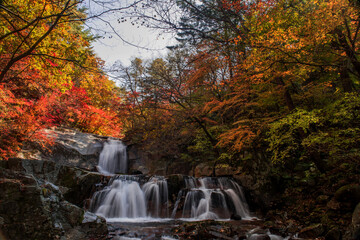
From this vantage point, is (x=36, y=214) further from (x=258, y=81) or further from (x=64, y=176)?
(x=258, y=81)

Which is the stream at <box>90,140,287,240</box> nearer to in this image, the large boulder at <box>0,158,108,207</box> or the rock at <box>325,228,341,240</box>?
the large boulder at <box>0,158,108,207</box>

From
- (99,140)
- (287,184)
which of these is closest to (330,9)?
(287,184)

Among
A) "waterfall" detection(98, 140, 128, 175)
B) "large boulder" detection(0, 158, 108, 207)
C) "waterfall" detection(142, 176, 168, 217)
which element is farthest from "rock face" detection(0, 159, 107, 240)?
"waterfall" detection(98, 140, 128, 175)

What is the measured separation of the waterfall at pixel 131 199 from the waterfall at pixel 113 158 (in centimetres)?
508

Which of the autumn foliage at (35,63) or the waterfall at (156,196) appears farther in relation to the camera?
the waterfall at (156,196)

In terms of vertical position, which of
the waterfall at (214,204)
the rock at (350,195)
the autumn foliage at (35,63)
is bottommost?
the waterfall at (214,204)

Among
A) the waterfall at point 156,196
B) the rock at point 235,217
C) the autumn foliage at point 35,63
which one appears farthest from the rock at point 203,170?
the autumn foliage at point 35,63

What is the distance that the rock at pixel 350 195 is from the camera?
5.27m

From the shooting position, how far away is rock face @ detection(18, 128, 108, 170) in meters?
10.7

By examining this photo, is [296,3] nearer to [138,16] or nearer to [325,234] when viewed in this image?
[138,16]

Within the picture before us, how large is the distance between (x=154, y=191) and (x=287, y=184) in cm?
591

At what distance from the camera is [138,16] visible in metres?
3.85

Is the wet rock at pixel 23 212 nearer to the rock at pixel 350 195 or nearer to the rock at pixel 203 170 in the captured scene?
the rock at pixel 350 195

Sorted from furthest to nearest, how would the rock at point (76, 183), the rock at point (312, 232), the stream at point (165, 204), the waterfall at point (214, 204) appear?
the rock at point (76, 183), the waterfall at point (214, 204), the stream at point (165, 204), the rock at point (312, 232)
